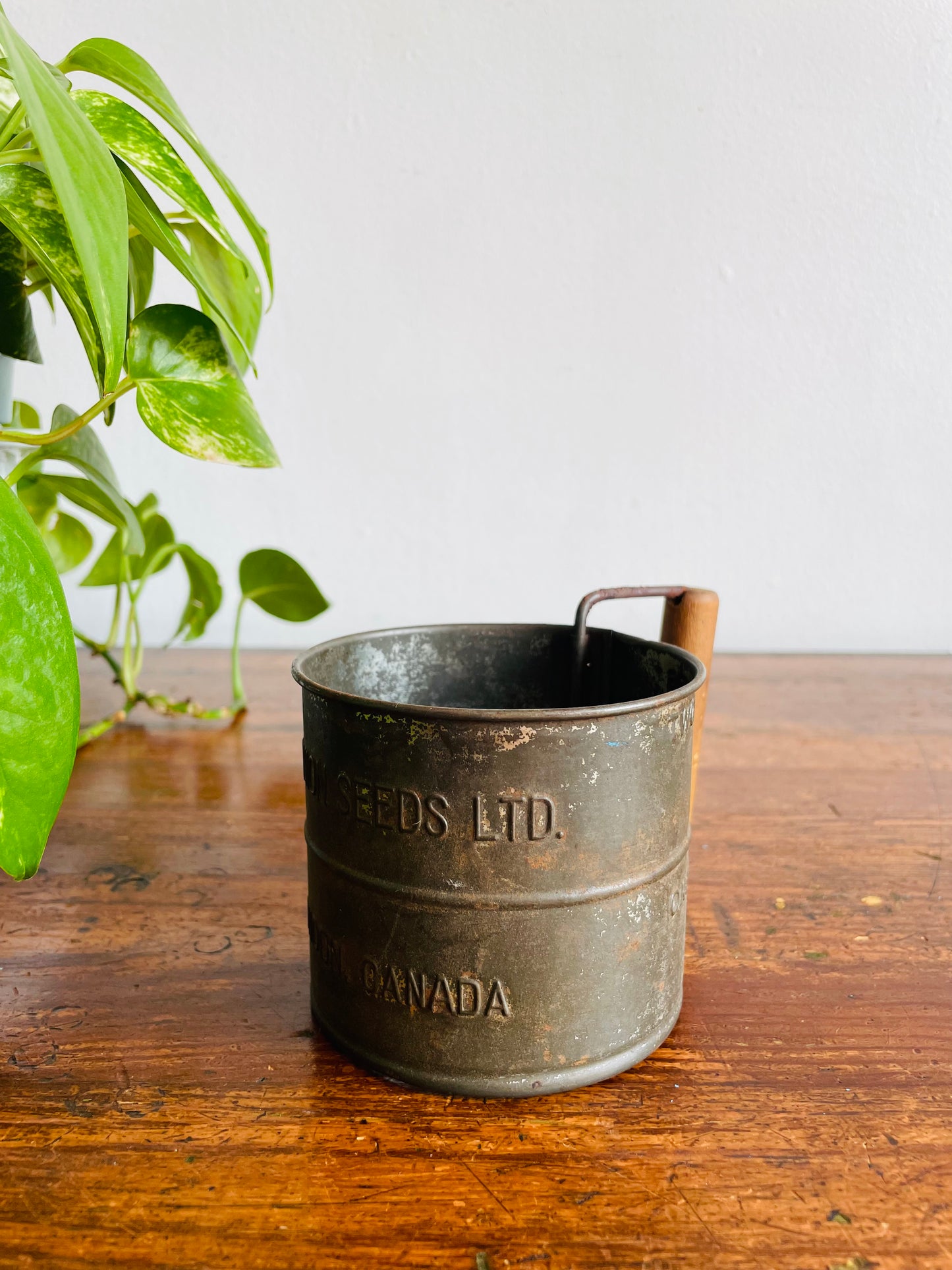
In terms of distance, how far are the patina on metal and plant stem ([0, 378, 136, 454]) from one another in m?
0.17

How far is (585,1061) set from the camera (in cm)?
50

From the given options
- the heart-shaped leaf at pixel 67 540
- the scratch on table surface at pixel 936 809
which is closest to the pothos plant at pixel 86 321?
the heart-shaped leaf at pixel 67 540

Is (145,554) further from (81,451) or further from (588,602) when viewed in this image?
(588,602)

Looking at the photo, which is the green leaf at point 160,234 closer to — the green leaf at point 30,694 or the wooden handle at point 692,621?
the green leaf at point 30,694

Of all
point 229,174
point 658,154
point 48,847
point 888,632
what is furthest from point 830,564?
point 48,847

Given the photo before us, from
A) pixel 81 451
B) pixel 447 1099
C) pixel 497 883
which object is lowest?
pixel 447 1099

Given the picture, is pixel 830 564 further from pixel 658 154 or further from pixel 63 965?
pixel 63 965

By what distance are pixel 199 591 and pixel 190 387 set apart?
64cm

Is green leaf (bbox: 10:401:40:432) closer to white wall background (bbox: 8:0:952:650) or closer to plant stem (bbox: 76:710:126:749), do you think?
plant stem (bbox: 76:710:126:749)

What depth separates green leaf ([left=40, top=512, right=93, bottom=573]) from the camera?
1091mm

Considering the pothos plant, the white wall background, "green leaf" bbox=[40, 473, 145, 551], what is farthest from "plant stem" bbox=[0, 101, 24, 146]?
the white wall background

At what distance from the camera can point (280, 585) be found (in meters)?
1.08

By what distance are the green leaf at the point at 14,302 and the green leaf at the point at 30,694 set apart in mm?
267

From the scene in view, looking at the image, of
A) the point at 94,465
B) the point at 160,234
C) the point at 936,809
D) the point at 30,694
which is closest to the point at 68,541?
the point at 94,465
